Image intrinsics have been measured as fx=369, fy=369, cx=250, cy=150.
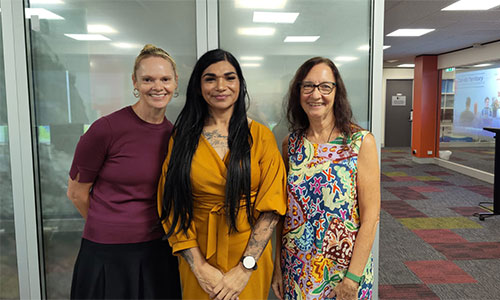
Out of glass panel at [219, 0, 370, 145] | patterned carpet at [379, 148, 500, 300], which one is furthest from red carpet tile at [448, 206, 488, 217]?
glass panel at [219, 0, 370, 145]

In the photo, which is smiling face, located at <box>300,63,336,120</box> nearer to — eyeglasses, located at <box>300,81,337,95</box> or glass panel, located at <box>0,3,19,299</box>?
eyeglasses, located at <box>300,81,337,95</box>

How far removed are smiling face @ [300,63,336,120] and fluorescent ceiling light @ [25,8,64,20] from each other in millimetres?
1507

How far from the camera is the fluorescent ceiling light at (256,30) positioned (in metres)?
2.06

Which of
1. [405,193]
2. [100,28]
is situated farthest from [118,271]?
[405,193]

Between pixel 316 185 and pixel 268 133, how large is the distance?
293 mm

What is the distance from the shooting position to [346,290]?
1.44 metres

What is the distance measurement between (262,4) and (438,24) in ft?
15.0

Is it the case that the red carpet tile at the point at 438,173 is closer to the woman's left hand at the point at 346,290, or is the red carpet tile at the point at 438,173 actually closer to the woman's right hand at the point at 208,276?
the woman's left hand at the point at 346,290

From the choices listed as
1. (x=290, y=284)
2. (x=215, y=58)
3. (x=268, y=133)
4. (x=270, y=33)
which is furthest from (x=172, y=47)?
(x=290, y=284)

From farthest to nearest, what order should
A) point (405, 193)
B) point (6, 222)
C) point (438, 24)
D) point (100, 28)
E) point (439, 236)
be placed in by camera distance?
point (405, 193), point (438, 24), point (439, 236), point (6, 222), point (100, 28)

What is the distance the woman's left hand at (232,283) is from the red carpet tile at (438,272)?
213 cm

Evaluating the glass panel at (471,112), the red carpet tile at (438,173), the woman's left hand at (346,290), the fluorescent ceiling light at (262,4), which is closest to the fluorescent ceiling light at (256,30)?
the fluorescent ceiling light at (262,4)

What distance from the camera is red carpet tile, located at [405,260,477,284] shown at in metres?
3.00

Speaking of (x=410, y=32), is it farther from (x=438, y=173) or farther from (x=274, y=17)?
(x=274, y=17)
